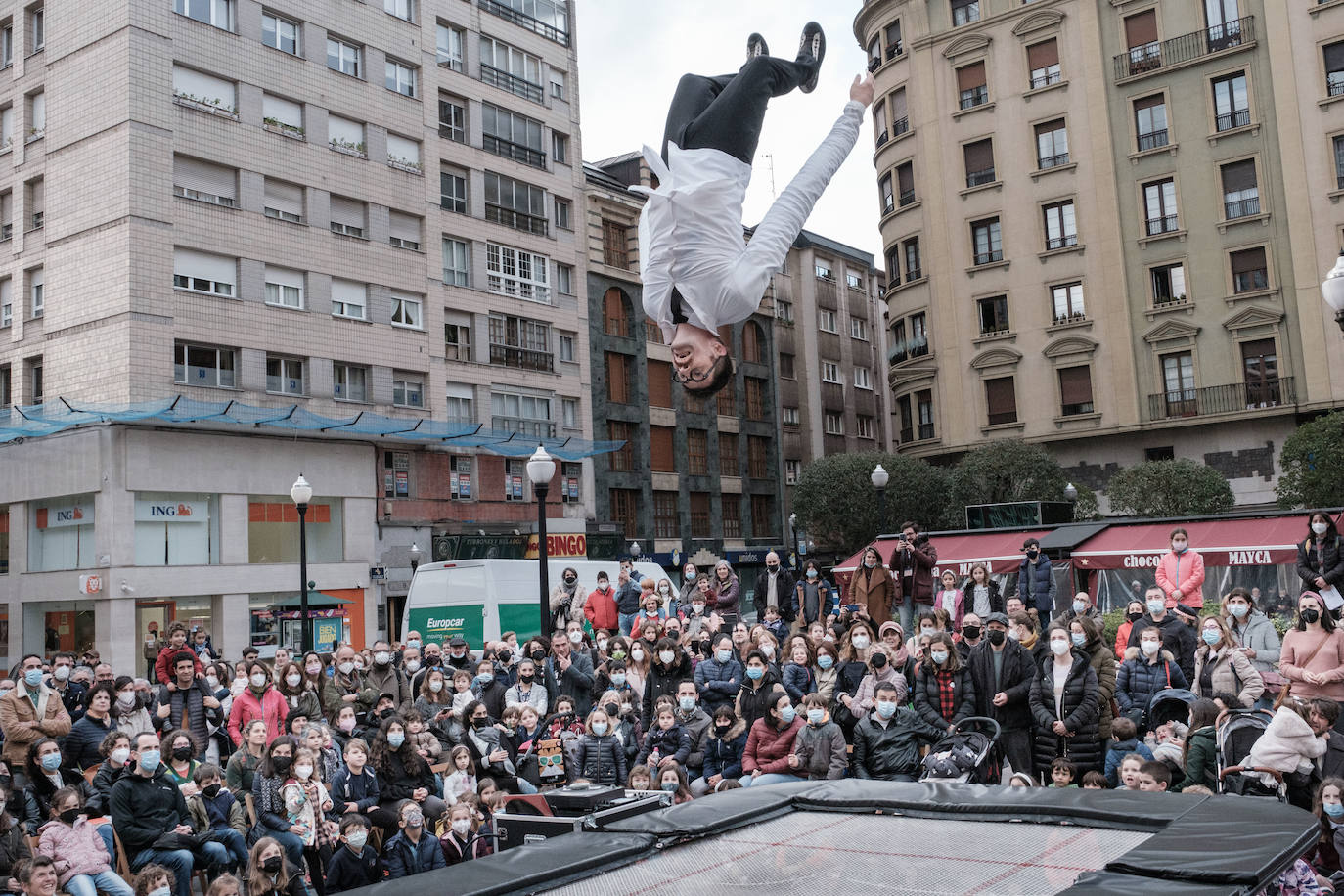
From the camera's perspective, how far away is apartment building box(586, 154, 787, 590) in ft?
157

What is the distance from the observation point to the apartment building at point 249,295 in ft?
105

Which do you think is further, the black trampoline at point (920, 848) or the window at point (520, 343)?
the window at point (520, 343)

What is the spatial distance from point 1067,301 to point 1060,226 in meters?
2.71

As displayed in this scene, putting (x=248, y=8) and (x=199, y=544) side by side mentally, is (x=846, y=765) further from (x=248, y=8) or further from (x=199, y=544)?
(x=248, y=8)

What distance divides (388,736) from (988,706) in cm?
627

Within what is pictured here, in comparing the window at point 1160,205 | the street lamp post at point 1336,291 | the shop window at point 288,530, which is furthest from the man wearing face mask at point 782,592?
the window at point 1160,205

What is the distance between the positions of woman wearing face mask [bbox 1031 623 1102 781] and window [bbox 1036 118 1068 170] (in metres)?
33.7

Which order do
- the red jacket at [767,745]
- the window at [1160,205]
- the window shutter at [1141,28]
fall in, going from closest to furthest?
the red jacket at [767,745], the window at [1160,205], the window shutter at [1141,28]

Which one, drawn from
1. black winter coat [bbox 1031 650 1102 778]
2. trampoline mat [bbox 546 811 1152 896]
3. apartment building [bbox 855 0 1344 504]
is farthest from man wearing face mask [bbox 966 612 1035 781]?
apartment building [bbox 855 0 1344 504]

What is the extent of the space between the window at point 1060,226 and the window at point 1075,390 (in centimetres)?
445

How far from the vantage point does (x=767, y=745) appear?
12281mm

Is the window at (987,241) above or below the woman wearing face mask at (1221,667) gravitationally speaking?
above

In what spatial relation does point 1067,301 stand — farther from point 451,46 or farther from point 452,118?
point 451,46

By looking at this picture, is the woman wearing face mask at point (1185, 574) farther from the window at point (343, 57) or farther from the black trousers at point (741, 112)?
the window at point (343, 57)
